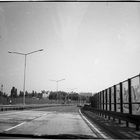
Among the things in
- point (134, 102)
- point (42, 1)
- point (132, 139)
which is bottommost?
point (132, 139)

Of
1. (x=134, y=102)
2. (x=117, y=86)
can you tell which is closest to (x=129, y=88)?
(x=134, y=102)

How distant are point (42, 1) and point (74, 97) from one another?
192139mm

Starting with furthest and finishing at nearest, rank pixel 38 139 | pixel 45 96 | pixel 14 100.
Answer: pixel 45 96
pixel 14 100
pixel 38 139

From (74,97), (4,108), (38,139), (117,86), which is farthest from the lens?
(74,97)

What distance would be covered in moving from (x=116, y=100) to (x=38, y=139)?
8770 millimetres

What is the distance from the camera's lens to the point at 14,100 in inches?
3664

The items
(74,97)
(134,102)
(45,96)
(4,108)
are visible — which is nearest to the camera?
(134,102)

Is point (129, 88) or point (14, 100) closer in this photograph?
point (129, 88)

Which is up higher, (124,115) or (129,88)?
(129,88)

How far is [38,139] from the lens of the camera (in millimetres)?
8445

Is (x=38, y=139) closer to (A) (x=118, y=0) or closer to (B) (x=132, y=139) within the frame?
(B) (x=132, y=139)

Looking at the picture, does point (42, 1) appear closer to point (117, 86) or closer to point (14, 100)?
point (117, 86)

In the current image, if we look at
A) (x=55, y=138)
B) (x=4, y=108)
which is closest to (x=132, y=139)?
(x=55, y=138)

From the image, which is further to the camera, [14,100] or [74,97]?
[74,97]
